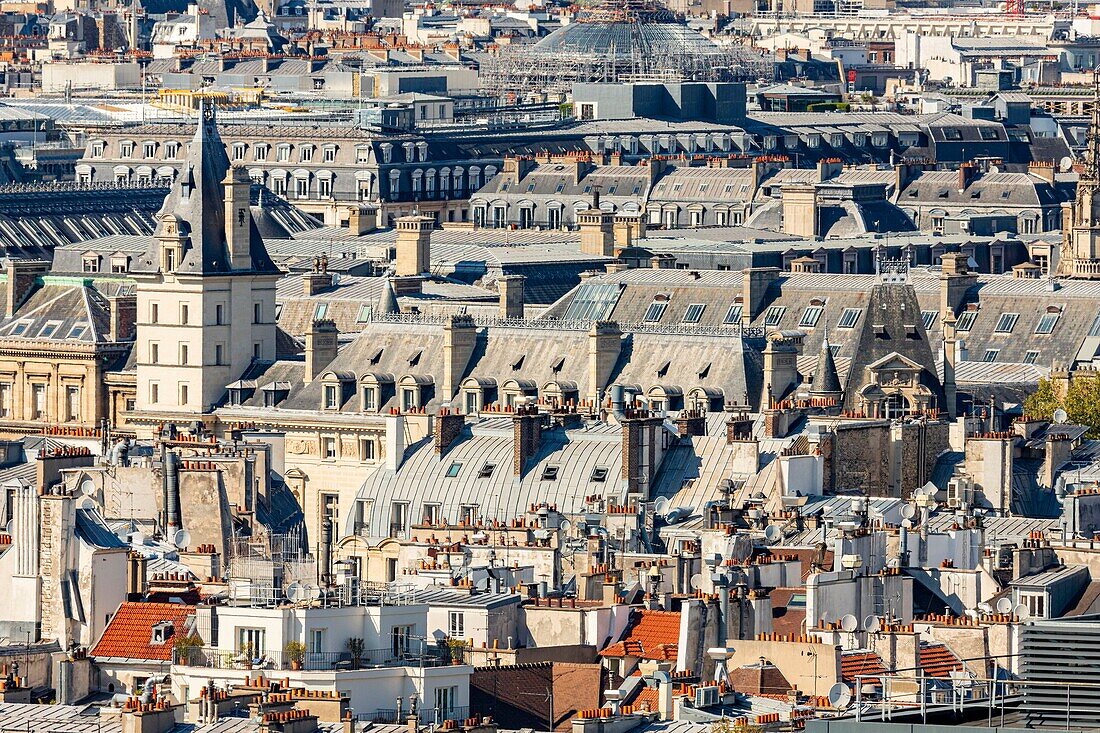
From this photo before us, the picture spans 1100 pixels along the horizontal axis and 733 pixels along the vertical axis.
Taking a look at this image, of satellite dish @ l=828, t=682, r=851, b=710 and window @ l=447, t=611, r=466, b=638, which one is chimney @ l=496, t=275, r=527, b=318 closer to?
window @ l=447, t=611, r=466, b=638

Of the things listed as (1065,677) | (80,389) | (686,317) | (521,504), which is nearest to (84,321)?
(80,389)

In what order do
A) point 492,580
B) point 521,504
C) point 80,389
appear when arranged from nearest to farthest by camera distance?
point 492,580
point 521,504
point 80,389

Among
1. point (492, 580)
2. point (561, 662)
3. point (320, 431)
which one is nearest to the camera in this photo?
point (561, 662)

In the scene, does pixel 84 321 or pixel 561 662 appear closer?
pixel 561 662

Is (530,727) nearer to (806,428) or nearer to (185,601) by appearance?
(185,601)

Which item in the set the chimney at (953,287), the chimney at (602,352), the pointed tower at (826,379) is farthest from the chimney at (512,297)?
the pointed tower at (826,379)

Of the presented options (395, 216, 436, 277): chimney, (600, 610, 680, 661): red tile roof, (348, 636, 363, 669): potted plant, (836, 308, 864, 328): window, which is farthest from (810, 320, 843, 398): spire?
(348, 636, 363, 669): potted plant
